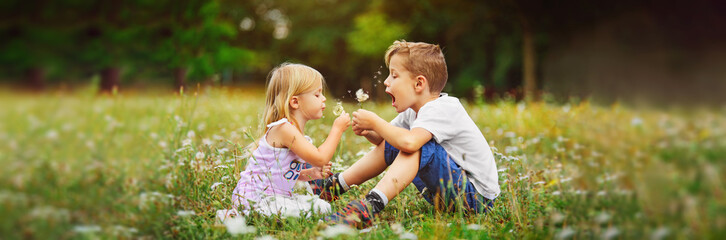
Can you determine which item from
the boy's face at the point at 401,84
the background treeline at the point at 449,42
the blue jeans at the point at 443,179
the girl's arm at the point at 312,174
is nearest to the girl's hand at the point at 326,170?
the girl's arm at the point at 312,174

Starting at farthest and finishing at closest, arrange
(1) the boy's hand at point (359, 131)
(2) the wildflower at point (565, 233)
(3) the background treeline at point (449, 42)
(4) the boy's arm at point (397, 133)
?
A: (3) the background treeline at point (449, 42)
(1) the boy's hand at point (359, 131)
(4) the boy's arm at point (397, 133)
(2) the wildflower at point (565, 233)

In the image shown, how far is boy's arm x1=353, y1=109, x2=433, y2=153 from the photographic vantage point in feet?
8.56

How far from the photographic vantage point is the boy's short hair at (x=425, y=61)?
2.88 meters

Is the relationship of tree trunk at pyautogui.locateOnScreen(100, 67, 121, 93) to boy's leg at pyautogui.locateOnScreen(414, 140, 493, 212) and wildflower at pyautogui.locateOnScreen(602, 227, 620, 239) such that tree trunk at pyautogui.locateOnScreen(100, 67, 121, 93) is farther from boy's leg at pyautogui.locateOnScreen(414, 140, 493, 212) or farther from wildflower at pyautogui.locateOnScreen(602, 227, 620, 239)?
wildflower at pyautogui.locateOnScreen(602, 227, 620, 239)

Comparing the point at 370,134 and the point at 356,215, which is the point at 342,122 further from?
the point at 356,215

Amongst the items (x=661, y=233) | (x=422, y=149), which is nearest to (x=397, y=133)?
(x=422, y=149)

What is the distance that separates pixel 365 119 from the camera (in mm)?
2734

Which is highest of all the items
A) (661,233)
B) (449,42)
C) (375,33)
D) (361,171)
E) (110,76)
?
(375,33)

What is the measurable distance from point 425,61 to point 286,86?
0.81m

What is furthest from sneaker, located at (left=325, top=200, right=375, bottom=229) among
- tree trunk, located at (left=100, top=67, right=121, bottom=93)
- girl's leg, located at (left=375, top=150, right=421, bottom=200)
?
tree trunk, located at (left=100, top=67, right=121, bottom=93)

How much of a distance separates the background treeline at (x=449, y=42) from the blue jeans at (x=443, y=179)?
3486mm

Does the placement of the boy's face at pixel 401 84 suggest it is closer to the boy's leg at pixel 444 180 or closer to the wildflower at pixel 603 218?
the boy's leg at pixel 444 180

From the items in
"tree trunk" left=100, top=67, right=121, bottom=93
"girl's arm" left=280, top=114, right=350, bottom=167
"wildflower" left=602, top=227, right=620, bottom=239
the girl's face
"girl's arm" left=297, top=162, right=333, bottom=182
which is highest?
"tree trunk" left=100, top=67, right=121, bottom=93

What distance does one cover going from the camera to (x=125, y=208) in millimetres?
2697
